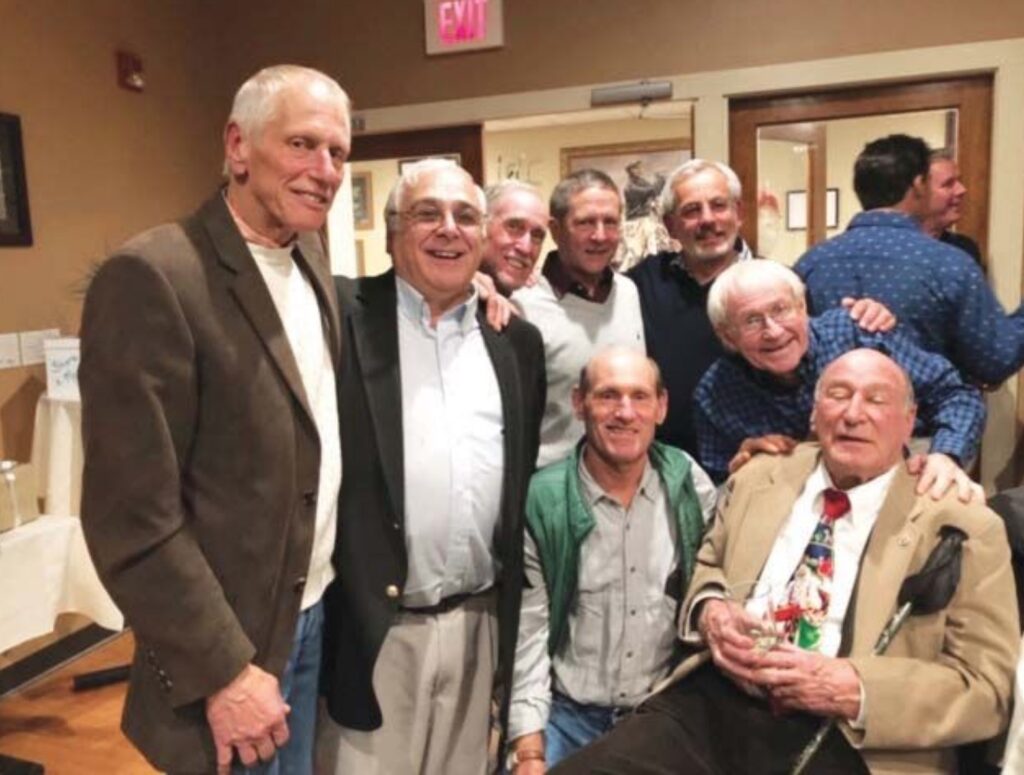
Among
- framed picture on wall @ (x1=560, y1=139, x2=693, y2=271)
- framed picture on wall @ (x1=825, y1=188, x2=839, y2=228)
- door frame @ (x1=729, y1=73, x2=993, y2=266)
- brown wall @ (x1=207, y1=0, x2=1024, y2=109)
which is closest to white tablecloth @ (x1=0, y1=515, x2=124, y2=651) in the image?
brown wall @ (x1=207, y1=0, x2=1024, y2=109)

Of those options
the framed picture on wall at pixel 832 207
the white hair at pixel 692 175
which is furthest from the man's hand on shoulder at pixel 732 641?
the framed picture on wall at pixel 832 207

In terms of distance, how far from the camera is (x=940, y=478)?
1.66 metres

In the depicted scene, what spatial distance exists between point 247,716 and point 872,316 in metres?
1.51

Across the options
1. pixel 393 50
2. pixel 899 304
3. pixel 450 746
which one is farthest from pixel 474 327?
pixel 393 50

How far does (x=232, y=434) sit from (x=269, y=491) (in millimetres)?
107

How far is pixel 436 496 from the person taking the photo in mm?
1723

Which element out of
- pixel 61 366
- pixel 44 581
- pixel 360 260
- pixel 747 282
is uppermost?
pixel 360 260

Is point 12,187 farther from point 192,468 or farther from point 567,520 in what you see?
point 567,520

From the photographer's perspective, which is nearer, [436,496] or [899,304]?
[436,496]

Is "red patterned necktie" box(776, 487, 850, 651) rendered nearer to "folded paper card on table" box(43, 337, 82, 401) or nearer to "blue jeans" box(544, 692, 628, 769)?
"blue jeans" box(544, 692, 628, 769)

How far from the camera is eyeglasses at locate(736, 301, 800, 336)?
1.89 meters

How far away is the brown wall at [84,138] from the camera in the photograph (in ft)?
11.2

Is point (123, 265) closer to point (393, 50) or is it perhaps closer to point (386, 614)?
point (386, 614)

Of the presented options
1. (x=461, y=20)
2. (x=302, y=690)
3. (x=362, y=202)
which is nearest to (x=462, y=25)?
(x=461, y=20)
